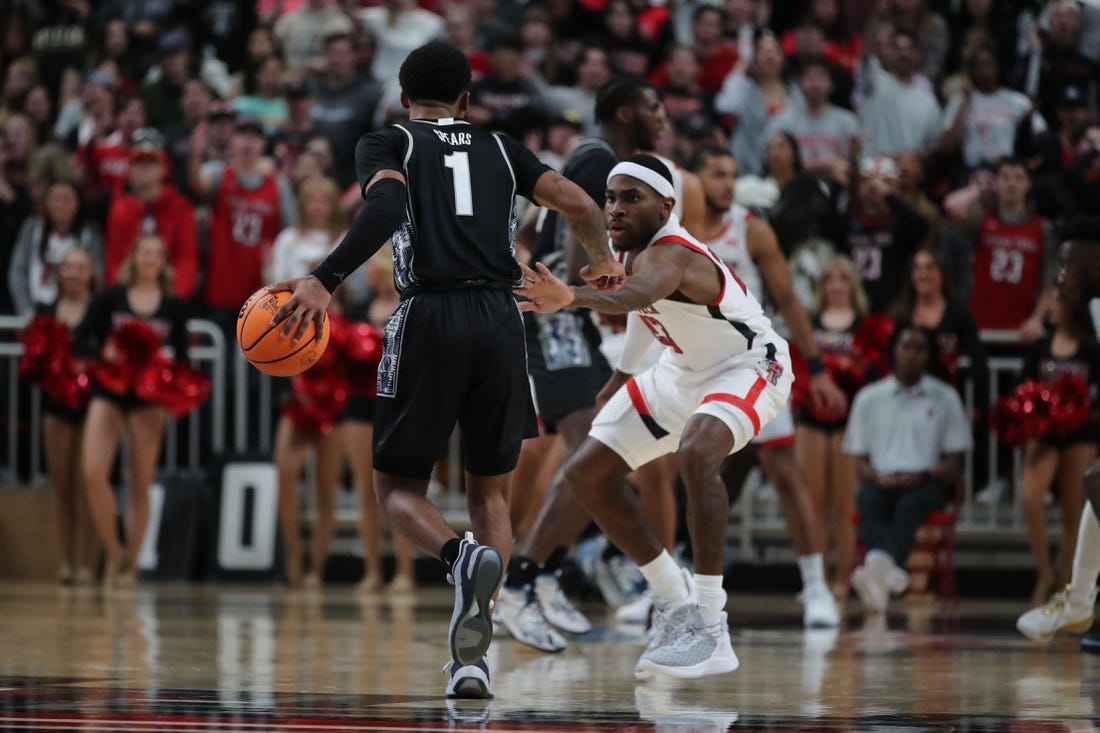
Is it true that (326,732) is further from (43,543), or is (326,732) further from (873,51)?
(873,51)

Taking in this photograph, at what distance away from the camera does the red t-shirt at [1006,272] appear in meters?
13.0

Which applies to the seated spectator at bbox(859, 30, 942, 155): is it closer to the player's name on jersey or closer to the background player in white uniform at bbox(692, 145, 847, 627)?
the background player in white uniform at bbox(692, 145, 847, 627)

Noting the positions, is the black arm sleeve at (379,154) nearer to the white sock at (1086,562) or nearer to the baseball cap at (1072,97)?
the white sock at (1086,562)

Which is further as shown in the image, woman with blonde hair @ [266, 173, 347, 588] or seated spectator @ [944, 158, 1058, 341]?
woman with blonde hair @ [266, 173, 347, 588]

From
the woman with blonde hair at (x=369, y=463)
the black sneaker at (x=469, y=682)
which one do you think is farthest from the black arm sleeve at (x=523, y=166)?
the woman with blonde hair at (x=369, y=463)

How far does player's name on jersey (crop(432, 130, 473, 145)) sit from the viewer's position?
643 cm

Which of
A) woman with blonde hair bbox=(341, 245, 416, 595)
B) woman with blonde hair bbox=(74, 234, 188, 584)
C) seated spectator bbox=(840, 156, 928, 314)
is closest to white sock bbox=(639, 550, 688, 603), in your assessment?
woman with blonde hair bbox=(341, 245, 416, 595)

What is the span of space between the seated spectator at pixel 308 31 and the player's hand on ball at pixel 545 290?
11629 millimetres

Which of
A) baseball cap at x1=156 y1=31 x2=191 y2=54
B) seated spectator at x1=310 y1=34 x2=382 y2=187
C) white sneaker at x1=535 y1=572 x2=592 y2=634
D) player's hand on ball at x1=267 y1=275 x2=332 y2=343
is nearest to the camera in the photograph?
player's hand on ball at x1=267 y1=275 x2=332 y2=343

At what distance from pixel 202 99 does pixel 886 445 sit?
7524 millimetres

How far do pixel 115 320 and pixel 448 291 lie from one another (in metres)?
7.57

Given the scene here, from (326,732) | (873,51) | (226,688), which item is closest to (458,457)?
(873,51)

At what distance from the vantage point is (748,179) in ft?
44.8

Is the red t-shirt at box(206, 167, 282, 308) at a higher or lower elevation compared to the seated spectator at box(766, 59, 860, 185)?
lower
